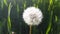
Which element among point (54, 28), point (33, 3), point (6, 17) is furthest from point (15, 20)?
point (54, 28)

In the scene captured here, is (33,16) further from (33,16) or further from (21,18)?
(21,18)

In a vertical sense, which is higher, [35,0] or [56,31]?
[35,0]

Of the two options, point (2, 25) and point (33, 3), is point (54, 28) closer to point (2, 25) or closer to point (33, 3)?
point (33, 3)

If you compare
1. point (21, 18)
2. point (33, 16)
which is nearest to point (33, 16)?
point (33, 16)

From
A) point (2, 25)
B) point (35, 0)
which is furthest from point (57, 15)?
point (2, 25)

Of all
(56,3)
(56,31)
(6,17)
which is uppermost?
(56,3)

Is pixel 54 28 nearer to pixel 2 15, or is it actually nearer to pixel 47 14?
pixel 47 14
